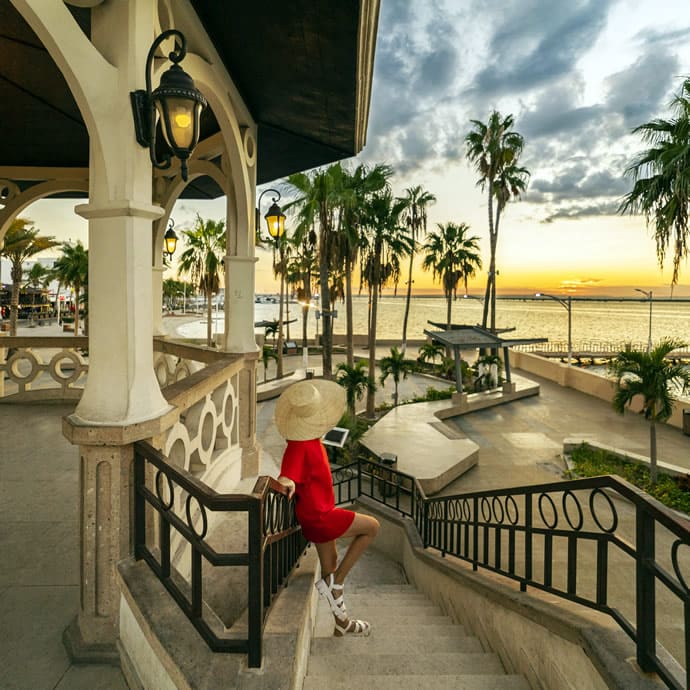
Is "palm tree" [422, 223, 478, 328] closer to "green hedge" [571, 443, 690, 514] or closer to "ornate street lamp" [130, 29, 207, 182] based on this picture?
"green hedge" [571, 443, 690, 514]

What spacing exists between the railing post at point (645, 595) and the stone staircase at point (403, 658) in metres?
1.08

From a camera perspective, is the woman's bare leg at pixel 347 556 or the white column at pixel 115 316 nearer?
the white column at pixel 115 316

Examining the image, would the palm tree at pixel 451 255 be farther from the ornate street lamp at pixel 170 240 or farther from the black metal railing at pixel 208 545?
the black metal railing at pixel 208 545

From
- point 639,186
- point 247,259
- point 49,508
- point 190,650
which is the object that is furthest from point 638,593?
point 639,186

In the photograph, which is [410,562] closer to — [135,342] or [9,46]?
[135,342]

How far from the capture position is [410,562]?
7160 mm

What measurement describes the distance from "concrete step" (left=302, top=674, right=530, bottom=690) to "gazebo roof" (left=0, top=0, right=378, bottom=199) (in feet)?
16.2

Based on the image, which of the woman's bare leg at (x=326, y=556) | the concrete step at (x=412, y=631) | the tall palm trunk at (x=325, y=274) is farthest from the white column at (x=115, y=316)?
the tall palm trunk at (x=325, y=274)

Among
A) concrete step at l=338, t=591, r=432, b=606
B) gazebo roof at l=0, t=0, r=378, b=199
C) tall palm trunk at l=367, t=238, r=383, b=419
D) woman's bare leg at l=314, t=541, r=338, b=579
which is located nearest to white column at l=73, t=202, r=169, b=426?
woman's bare leg at l=314, t=541, r=338, b=579

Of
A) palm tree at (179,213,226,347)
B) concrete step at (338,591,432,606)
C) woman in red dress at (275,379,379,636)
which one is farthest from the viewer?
palm tree at (179,213,226,347)

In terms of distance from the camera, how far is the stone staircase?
272 cm

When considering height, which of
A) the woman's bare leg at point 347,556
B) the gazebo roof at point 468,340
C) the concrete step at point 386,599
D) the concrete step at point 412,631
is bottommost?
the concrete step at point 386,599

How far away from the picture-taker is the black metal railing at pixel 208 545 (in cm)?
200

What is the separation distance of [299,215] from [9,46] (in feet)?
44.5
